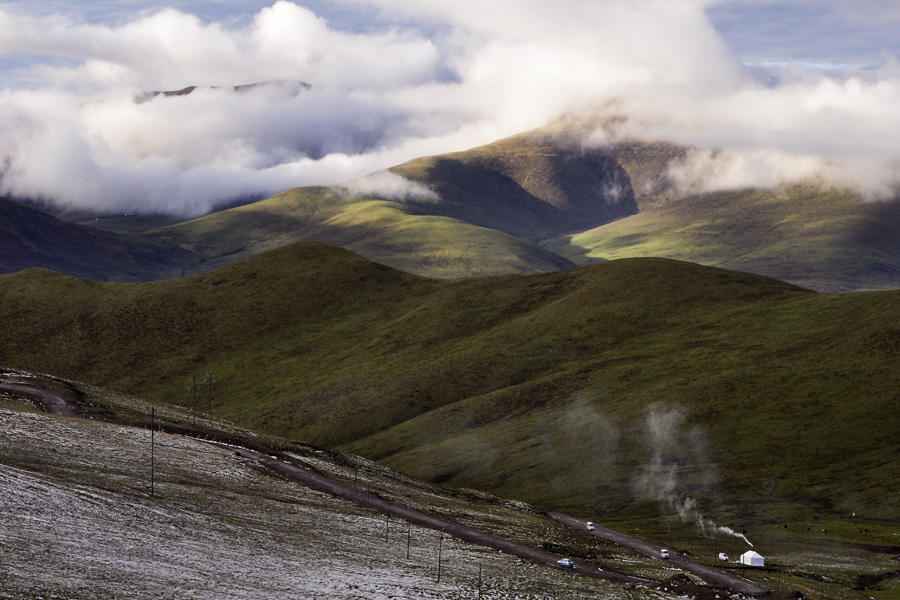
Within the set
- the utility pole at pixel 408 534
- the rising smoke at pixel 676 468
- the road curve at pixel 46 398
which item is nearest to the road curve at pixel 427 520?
the utility pole at pixel 408 534

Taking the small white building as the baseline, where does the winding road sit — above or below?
above

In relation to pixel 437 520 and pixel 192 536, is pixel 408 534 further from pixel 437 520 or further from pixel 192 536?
pixel 192 536

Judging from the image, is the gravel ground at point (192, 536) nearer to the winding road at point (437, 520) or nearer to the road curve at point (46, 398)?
the winding road at point (437, 520)

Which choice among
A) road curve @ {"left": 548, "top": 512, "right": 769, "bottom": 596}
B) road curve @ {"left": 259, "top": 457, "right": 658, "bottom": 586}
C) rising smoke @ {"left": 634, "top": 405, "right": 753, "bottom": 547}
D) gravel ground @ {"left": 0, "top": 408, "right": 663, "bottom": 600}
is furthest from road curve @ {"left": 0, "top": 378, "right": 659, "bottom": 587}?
rising smoke @ {"left": 634, "top": 405, "right": 753, "bottom": 547}

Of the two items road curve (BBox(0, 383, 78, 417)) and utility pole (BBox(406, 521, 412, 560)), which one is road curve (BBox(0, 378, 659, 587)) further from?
utility pole (BBox(406, 521, 412, 560))

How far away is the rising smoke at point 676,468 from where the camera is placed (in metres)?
148

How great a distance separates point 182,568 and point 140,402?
8673cm

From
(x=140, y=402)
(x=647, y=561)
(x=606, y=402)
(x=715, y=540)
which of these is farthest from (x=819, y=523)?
(x=140, y=402)

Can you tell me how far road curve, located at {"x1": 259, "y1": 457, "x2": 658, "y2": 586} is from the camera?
302 feet

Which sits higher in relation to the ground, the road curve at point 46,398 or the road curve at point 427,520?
the road curve at point 46,398

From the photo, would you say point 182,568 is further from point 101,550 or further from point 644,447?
point 644,447

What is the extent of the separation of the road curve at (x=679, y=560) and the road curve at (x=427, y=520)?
23.7 feet

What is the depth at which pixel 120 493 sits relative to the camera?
8219 cm

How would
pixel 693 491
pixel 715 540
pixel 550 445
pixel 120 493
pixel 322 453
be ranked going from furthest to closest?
1. pixel 550 445
2. pixel 693 491
3. pixel 322 453
4. pixel 715 540
5. pixel 120 493
